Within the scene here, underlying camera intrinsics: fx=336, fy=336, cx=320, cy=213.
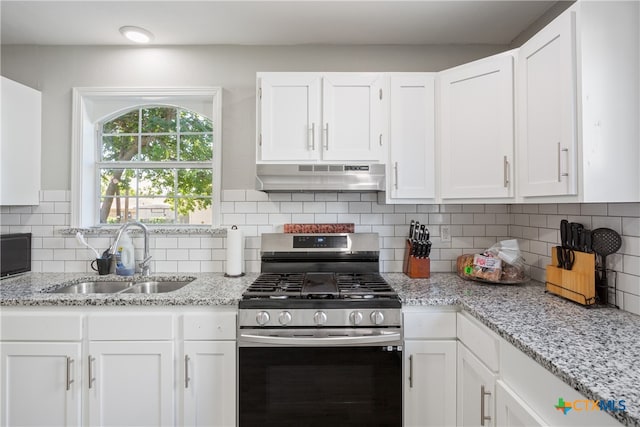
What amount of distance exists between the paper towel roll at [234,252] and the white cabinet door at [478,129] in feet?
4.37

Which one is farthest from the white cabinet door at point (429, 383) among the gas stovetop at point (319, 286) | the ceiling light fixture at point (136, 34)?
the ceiling light fixture at point (136, 34)

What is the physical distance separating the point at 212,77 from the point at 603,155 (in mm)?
2303

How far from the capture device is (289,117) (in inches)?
80.8

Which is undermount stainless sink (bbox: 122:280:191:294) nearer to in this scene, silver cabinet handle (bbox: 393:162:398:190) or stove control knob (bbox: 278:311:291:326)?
stove control knob (bbox: 278:311:291:326)

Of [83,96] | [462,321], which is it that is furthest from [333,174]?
Answer: [83,96]

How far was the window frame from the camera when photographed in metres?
2.38

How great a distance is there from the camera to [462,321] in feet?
5.43

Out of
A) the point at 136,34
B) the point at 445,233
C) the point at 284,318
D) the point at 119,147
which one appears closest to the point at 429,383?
the point at 284,318

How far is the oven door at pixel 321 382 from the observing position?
1606 millimetres

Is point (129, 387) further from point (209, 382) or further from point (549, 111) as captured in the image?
point (549, 111)

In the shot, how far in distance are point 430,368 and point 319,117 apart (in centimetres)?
152

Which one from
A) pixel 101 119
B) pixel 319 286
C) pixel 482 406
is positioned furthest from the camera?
pixel 101 119

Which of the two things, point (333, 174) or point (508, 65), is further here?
point (333, 174)

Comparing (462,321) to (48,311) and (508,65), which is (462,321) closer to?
(508,65)
